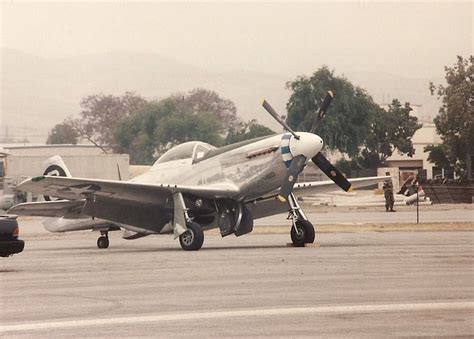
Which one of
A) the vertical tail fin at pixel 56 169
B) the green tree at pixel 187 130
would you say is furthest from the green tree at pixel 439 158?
the vertical tail fin at pixel 56 169

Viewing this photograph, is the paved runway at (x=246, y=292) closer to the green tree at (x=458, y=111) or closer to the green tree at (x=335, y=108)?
the green tree at (x=458, y=111)

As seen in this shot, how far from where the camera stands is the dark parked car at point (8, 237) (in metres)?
19.2

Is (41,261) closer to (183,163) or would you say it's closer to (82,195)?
(82,195)

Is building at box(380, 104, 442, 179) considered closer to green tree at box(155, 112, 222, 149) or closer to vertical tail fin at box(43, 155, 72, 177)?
Answer: green tree at box(155, 112, 222, 149)

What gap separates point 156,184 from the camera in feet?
86.5

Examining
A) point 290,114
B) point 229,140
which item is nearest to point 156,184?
point 290,114

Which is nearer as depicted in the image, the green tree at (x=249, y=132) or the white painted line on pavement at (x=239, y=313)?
the white painted line on pavement at (x=239, y=313)

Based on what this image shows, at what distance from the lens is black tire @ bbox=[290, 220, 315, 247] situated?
26031 millimetres

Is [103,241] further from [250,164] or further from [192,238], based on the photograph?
[250,164]

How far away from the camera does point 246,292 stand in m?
14.7

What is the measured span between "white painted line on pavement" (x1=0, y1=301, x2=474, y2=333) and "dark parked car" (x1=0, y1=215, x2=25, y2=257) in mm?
7519

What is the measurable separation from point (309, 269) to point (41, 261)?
277 inches

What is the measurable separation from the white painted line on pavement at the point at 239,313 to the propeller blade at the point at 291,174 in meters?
12.7

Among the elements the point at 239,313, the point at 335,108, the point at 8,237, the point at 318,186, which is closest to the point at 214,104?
the point at 335,108
